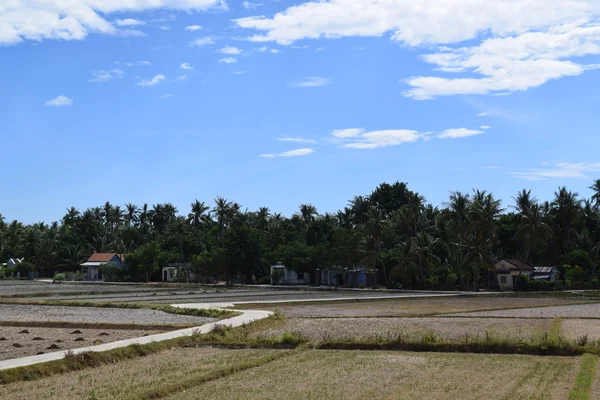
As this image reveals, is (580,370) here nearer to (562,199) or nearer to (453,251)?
(453,251)

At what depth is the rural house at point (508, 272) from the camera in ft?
269

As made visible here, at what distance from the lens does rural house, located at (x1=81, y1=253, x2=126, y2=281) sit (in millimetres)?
110812

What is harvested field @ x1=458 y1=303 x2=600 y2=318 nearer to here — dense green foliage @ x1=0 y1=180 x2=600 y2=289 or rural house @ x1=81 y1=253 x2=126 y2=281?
dense green foliage @ x1=0 y1=180 x2=600 y2=289

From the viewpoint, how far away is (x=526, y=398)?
47.8ft

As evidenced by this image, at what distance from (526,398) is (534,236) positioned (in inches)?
2893

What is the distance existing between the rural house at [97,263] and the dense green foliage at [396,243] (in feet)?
22.7

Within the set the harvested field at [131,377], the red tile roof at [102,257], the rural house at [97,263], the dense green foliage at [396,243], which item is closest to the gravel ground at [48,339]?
the harvested field at [131,377]

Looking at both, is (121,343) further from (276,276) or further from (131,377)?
(276,276)

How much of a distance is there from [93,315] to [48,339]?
509 inches

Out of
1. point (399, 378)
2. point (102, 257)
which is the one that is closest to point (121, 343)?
point (399, 378)

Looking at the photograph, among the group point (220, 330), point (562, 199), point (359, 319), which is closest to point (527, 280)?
point (562, 199)

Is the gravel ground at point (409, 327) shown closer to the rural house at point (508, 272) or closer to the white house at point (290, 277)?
the rural house at point (508, 272)

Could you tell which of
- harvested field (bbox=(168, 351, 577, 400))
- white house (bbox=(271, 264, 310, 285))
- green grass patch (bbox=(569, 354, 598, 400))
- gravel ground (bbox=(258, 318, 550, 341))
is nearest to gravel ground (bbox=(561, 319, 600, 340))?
gravel ground (bbox=(258, 318, 550, 341))

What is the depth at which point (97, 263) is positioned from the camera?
112688mm
